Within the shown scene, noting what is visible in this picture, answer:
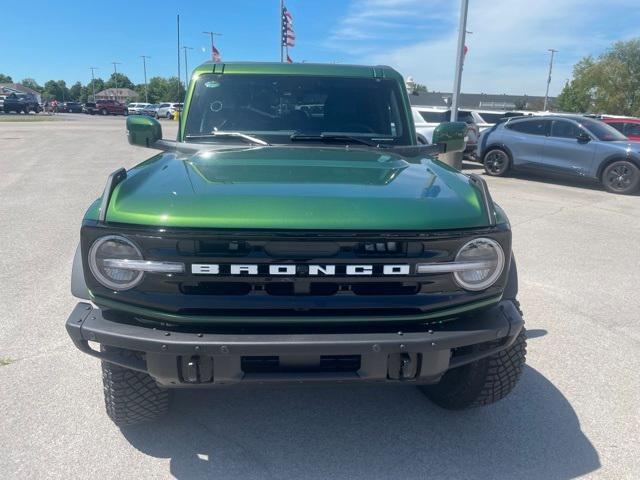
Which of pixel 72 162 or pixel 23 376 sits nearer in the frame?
pixel 23 376

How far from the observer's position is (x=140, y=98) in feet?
363

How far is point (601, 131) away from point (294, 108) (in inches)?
414

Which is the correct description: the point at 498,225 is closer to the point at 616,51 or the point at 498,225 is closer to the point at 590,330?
the point at 590,330

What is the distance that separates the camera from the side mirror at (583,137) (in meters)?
12.0

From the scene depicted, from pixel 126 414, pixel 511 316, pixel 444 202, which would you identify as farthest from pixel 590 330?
pixel 126 414

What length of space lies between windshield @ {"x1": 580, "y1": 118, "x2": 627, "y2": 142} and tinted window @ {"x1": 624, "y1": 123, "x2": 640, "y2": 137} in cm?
414

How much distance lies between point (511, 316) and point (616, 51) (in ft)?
173

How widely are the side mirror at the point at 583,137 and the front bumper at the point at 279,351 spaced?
36.3 ft

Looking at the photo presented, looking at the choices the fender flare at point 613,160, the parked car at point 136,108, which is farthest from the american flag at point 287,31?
the parked car at point 136,108

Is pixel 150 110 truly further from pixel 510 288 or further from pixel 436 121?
pixel 510 288

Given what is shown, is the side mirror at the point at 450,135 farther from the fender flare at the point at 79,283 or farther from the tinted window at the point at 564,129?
the tinted window at the point at 564,129

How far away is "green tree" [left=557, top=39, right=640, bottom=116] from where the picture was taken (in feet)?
145

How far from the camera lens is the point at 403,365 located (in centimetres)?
233

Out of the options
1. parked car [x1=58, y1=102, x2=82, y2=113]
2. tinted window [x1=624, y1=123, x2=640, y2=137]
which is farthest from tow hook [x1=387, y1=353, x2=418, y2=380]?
parked car [x1=58, y1=102, x2=82, y2=113]
